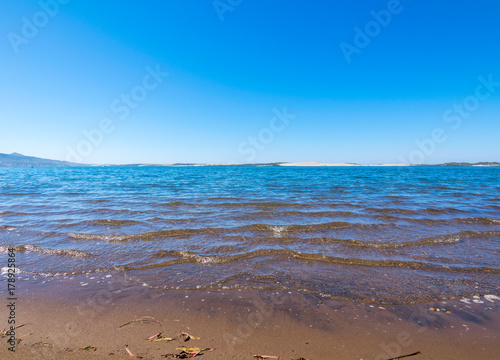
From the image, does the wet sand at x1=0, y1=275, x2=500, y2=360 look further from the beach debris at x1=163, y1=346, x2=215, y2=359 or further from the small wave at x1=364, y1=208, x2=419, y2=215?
the small wave at x1=364, y1=208, x2=419, y2=215

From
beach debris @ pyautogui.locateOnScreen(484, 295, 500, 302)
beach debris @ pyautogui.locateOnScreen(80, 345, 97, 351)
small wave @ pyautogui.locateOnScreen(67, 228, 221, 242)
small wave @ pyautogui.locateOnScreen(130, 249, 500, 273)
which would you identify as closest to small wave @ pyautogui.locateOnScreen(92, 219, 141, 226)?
small wave @ pyautogui.locateOnScreen(67, 228, 221, 242)

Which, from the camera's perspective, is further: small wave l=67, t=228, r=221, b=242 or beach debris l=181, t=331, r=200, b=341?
small wave l=67, t=228, r=221, b=242

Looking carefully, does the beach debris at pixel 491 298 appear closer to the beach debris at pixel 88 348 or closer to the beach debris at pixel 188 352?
the beach debris at pixel 188 352

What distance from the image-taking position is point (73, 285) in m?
5.36

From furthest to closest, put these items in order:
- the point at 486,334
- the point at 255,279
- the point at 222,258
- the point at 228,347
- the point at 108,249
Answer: the point at 108,249, the point at 222,258, the point at 255,279, the point at 486,334, the point at 228,347

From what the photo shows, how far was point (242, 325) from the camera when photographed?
396cm

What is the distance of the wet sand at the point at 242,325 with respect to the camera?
11.0 feet

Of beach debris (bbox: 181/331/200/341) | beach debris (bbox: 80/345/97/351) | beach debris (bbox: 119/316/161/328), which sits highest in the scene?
beach debris (bbox: 80/345/97/351)

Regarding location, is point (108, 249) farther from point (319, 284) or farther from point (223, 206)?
point (223, 206)

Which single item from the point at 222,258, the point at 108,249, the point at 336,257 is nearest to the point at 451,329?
the point at 336,257

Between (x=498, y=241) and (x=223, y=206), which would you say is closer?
(x=498, y=241)

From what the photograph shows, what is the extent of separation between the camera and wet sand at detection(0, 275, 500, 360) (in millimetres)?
3365

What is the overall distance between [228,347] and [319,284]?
2.93 m

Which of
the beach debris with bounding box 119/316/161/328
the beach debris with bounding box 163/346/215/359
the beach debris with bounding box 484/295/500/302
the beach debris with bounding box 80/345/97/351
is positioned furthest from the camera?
the beach debris with bounding box 484/295/500/302
